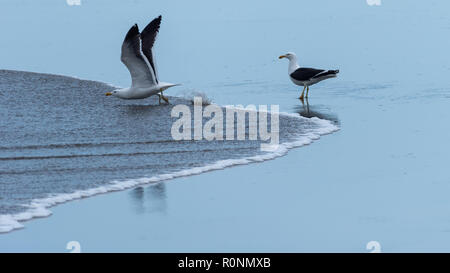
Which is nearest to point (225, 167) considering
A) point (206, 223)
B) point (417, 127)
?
point (206, 223)

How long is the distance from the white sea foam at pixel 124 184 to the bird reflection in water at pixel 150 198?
0.58 feet

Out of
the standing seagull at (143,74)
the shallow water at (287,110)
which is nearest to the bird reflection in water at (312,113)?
the shallow water at (287,110)

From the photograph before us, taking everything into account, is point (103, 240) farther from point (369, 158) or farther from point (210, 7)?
point (210, 7)

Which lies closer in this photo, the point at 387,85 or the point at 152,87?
the point at 152,87

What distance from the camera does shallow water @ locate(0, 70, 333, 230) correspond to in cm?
877

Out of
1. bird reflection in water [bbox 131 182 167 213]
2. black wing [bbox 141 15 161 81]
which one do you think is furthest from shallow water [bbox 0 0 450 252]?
black wing [bbox 141 15 161 81]

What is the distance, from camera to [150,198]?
8.02 metres

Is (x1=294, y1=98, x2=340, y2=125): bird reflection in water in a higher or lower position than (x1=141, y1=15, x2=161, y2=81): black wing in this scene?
lower

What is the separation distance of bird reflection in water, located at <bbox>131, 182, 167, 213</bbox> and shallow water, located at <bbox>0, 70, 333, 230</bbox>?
1.05 ft

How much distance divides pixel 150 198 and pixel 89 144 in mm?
2642

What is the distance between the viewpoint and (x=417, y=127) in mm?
11094

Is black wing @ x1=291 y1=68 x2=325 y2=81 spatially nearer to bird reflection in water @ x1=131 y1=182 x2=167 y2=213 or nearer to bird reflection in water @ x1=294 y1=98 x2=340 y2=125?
bird reflection in water @ x1=294 y1=98 x2=340 y2=125

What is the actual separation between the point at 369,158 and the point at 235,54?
1004 centimetres

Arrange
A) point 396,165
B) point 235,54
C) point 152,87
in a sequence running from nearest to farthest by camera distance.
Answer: point 396,165 → point 152,87 → point 235,54
